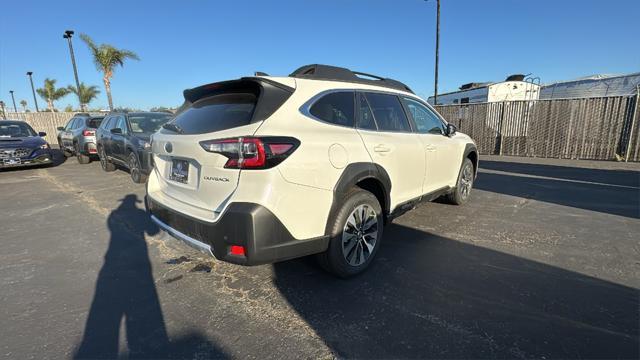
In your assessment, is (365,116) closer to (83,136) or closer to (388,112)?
(388,112)

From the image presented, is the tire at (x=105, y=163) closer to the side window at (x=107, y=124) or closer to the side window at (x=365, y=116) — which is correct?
the side window at (x=107, y=124)

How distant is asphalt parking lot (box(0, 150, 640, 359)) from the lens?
2150 millimetres

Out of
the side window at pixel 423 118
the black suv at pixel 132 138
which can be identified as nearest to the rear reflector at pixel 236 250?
the side window at pixel 423 118

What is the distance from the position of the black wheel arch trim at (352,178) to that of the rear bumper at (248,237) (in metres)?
0.29

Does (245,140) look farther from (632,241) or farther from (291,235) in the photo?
(632,241)

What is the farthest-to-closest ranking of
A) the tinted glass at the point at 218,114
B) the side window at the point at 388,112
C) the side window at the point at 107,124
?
the side window at the point at 107,124, the side window at the point at 388,112, the tinted glass at the point at 218,114

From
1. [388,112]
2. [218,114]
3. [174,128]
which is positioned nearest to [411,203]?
[388,112]

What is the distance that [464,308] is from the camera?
252 centimetres

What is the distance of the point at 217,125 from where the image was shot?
253 cm

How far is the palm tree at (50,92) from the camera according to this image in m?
36.0

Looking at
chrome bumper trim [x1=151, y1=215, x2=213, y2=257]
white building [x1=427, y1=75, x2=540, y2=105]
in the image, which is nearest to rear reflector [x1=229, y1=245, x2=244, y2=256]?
chrome bumper trim [x1=151, y1=215, x2=213, y2=257]

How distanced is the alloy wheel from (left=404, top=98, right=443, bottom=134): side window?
1527 mm

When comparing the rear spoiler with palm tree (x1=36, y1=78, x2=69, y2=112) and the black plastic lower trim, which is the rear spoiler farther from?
palm tree (x1=36, y1=78, x2=69, y2=112)

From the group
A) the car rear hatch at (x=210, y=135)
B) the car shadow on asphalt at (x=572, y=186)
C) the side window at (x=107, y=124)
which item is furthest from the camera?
the side window at (x=107, y=124)
